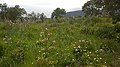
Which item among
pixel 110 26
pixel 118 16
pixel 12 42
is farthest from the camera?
pixel 110 26

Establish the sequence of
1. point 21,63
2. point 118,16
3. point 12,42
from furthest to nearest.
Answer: point 118,16 → point 12,42 → point 21,63

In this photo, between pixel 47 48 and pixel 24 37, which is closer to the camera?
pixel 47 48

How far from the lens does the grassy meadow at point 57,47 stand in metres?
7.24

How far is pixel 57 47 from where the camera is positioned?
27.5 feet

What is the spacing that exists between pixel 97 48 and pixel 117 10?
2029 mm

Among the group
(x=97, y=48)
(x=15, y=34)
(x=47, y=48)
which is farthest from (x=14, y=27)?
(x=97, y=48)

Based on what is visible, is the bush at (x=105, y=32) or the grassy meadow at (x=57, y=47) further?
the bush at (x=105, y=32)

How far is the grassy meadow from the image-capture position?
724 centimetres

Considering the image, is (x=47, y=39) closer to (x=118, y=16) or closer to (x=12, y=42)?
(x=12, y=42)

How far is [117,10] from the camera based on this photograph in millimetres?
9961

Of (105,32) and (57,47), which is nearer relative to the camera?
(57,47)

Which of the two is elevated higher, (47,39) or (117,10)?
(117,10)

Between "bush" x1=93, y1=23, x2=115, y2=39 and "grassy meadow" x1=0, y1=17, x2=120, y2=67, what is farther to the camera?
"bush" x1=93, y1=23, x2=115, y2=39

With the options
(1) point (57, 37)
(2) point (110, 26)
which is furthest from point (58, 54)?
(2) point (110, 26)
